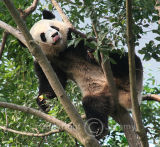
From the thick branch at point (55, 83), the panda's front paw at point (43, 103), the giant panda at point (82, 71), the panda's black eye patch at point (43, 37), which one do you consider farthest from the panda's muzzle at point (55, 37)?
the thick branch at point (55, 83)

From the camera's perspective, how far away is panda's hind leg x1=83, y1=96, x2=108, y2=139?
3.68 metres

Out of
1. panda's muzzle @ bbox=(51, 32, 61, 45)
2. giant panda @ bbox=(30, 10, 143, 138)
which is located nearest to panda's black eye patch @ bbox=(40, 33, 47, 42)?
giant panda @ bbox=(30, 10, 143, 138)

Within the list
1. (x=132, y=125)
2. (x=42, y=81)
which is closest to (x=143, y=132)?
(x=132, y=125)

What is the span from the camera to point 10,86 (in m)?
4.70

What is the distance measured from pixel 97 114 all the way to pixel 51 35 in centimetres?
136

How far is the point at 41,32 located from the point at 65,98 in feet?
7.42

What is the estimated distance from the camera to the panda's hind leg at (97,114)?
3.68 meters

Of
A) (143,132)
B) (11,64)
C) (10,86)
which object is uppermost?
(11,64)

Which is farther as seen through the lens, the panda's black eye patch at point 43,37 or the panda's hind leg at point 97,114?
the panda's black eye patch at point 43,37

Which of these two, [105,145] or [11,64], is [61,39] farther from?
[105,145]

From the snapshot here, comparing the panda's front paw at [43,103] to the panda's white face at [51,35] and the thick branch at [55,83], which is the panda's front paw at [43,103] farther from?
the thick branch at [55,83]

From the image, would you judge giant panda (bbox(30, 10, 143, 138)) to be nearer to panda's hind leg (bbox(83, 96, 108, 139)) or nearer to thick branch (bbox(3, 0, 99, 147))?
panda's hind leg (bbox(83, 96, 108, 139))

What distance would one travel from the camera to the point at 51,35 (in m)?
4.14

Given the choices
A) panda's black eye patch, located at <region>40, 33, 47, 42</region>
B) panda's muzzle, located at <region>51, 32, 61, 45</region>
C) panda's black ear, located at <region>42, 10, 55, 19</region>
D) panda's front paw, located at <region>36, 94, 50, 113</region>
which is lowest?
panda's front paw, located at <region>36, 94, 50, 113</region>
